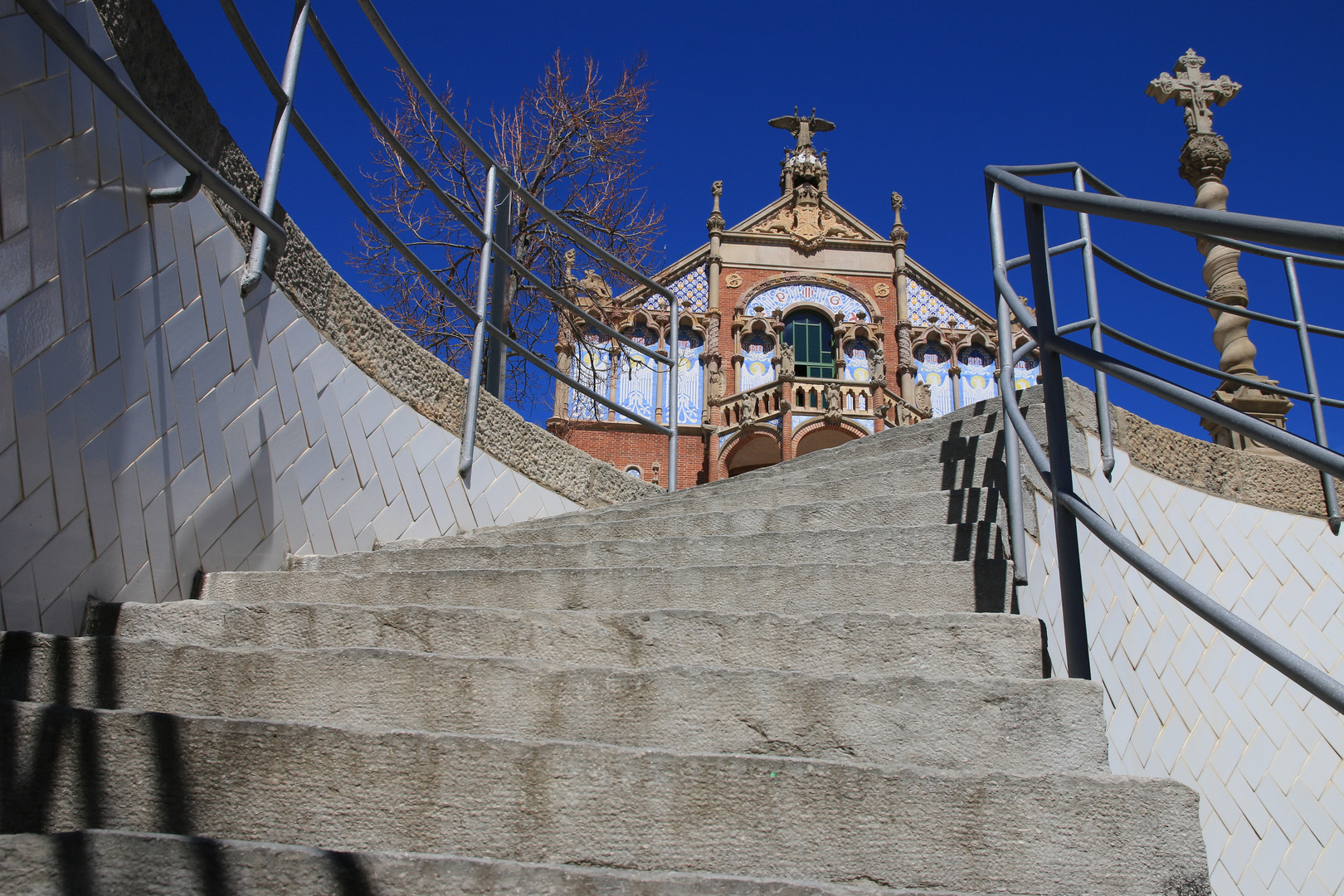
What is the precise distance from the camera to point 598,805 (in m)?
1.31

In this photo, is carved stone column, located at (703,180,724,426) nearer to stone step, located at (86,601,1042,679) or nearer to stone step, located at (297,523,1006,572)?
stone step, located at (297,523,1006,572)

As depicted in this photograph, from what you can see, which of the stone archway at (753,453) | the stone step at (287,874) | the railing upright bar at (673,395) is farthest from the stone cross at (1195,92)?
the stone archway at (753,453)

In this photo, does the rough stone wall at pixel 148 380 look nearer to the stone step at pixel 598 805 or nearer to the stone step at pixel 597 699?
the stone step at pixel 597 699

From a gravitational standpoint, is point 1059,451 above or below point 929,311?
below

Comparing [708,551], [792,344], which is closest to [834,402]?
[792,344]

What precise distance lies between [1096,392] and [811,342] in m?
18.4

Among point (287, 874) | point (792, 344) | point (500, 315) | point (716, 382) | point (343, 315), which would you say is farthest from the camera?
point (792, 344)

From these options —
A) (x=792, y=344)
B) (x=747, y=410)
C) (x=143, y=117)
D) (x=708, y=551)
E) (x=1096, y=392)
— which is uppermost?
(x=792, y=344)

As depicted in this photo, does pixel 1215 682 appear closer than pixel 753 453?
Yes

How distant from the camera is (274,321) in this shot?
2.69m

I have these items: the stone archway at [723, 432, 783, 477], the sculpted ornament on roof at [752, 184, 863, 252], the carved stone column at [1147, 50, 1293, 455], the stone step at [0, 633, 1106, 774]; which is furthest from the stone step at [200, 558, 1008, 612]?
the sculpted ornament on roof at [752, 184, 863, 252]

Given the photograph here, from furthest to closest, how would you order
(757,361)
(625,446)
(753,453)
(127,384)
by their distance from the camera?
(757,361) < (753,453) < (625,446) < (127,384)

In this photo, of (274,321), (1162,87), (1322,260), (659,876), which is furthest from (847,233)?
(659,876)

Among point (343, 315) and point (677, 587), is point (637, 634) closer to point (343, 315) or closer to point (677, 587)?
point (677, 587)
